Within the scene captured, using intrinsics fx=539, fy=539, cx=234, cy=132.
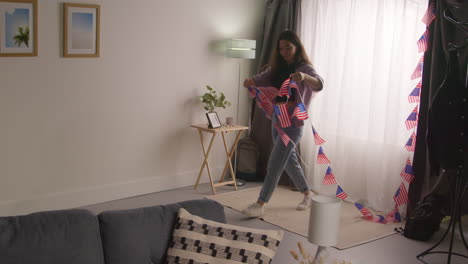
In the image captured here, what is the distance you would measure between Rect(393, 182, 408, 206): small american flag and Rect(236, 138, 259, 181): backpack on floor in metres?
1.71

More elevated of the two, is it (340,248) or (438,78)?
(438,78)

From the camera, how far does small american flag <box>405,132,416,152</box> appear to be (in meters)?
4.54

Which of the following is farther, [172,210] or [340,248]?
[340,248]

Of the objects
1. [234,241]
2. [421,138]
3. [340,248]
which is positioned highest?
[421,138]

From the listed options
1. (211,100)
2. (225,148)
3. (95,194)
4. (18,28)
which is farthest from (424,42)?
(18,28)

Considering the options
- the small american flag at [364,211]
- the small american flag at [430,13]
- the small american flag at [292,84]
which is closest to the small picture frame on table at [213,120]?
the small american flag at [292,84]

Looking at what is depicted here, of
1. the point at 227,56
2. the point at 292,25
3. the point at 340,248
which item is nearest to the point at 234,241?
the point at 340,248

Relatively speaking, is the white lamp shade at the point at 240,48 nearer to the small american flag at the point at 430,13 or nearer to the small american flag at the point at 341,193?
the small american flag at the point at 341,193

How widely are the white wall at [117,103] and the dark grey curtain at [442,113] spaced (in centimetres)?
216

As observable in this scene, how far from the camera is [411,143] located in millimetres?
4539

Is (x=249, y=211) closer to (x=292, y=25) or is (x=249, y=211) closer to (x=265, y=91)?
(x=265, y=91)

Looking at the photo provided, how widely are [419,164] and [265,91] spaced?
1.44 meters

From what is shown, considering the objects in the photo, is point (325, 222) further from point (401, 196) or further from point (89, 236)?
point (401, 196)

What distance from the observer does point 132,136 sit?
16.6 feet
